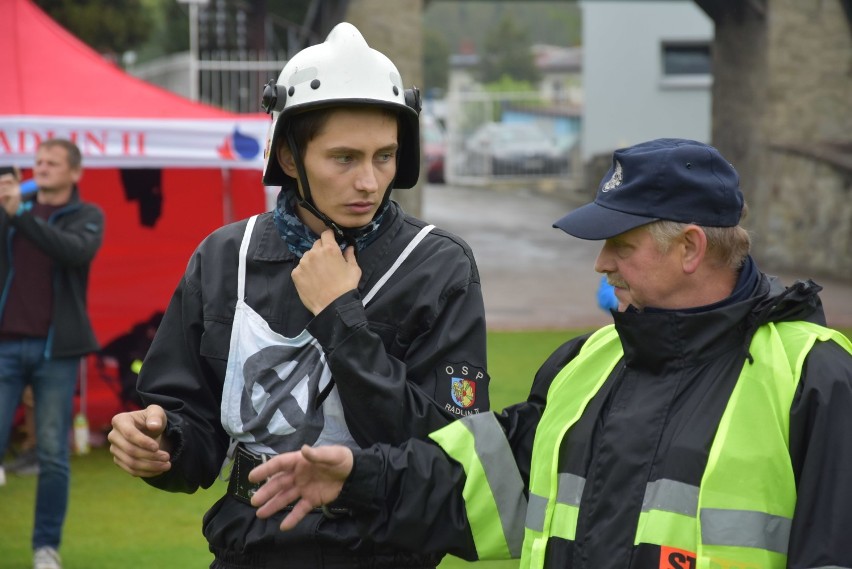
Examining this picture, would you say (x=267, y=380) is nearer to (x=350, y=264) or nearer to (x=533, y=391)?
(x=350, y=264)

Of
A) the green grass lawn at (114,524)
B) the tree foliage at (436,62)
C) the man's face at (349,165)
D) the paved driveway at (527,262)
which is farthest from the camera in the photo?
the tree foliage at (436,62)

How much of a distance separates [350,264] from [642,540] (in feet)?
2.84

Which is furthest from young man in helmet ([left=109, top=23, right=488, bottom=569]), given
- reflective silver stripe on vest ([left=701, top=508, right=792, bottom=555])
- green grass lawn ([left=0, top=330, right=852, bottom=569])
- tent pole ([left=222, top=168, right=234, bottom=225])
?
tent pole ([left=222, top=168, right=234, bottom=225])

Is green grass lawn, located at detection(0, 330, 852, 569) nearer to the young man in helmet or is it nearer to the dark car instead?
the young man in helmet

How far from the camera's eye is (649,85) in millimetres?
30281

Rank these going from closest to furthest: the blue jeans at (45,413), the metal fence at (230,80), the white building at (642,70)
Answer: the blue jeans at (45,413), the metal fence at (230,80), the white building at (642,70)

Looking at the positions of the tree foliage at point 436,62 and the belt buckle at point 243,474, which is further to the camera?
the tree foliage at point 436,62

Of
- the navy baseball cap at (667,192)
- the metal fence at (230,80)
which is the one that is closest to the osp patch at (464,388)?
the navy baseball cap at (667,192)

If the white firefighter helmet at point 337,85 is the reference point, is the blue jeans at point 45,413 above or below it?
below

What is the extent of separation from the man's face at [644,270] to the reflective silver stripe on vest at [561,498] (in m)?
0.37

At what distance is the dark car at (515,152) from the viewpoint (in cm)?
3206

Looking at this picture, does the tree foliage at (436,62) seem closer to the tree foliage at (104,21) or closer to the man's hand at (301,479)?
the tree foliage at (104,21)

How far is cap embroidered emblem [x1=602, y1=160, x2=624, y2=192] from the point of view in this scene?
8.36 ft

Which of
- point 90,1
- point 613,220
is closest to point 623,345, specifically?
point 613,220
